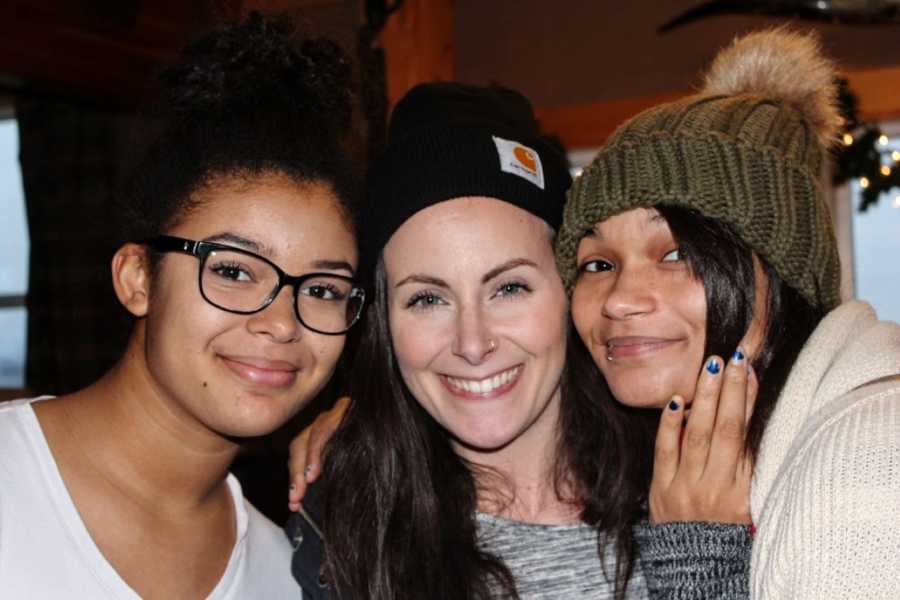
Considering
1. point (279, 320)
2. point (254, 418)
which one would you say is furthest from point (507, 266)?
point (254, 418)

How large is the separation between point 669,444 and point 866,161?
3302 millimetres

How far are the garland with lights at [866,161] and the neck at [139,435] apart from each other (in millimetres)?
3627

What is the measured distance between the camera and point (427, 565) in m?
2.21

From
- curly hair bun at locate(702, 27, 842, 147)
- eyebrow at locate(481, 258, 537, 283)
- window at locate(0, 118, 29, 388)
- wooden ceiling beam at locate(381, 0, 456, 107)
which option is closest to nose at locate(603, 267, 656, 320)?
eyebrow at locate(481, 258, 537, 283)

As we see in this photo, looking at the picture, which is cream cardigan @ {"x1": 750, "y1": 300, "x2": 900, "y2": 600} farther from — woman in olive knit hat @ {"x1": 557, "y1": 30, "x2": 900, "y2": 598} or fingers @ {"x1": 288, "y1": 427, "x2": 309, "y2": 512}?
fingers @ {"x1": 288, "y1": 427, "x2": 309, "y2": 512}

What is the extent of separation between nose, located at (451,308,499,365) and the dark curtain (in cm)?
452

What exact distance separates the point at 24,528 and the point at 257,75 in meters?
0.97

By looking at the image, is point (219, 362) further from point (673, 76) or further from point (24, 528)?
point (673, 76)

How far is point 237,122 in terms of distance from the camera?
6.76 ft

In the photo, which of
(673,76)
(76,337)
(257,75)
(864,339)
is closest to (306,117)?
(257,75)

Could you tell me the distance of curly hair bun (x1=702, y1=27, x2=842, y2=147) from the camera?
2148 mm

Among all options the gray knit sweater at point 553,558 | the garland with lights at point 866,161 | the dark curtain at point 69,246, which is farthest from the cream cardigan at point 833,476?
the dark curtain at point 69,246

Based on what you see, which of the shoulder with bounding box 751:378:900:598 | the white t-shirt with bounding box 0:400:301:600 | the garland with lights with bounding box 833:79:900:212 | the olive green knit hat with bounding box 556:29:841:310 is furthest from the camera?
the garland with lights with bounding box 833:79:900:212

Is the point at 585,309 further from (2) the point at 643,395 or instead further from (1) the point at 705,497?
(1) the point at 705,497
